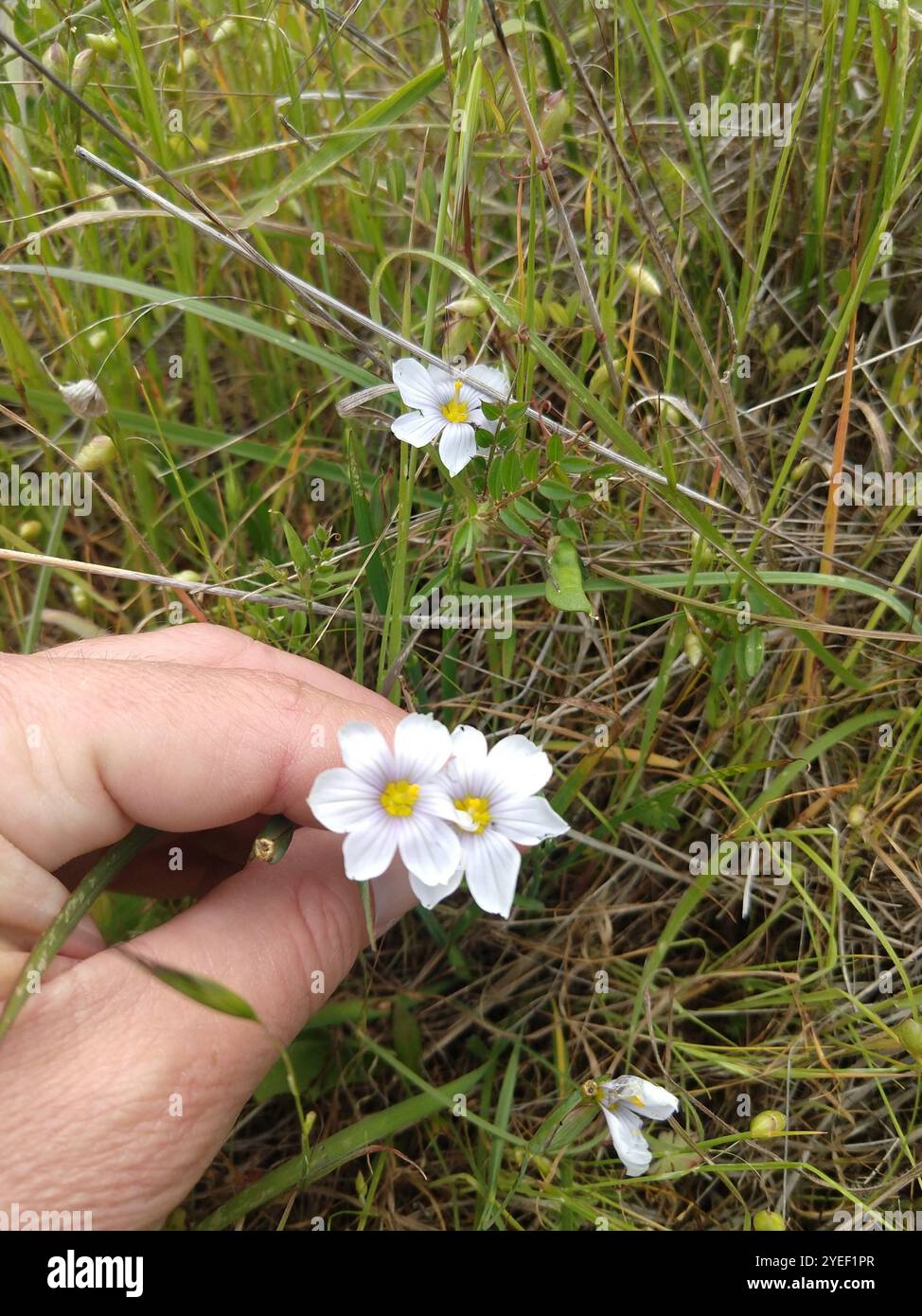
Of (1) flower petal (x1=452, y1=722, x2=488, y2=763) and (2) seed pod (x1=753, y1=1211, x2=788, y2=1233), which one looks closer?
(1) flower petal (x1=452, y1=722, x2=488, y2=763)

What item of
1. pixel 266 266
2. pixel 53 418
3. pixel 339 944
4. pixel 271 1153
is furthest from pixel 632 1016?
pixel 53 418

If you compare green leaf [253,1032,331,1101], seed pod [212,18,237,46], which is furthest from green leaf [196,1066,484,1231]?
seed pod [212,18,237,46]

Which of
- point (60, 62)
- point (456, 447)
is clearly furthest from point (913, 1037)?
point (60, 62)

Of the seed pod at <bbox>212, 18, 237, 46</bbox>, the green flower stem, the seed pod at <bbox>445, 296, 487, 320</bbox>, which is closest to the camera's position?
the green flower stem

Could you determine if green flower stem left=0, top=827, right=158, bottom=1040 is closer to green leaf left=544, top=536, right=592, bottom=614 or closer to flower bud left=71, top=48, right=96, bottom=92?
green leaf left=544, top=536, right=592, bottom=614

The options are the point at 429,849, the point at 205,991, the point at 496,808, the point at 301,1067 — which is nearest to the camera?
the point at 205,991

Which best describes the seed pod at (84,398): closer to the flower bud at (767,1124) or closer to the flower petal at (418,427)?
the flower petal at (418,427)

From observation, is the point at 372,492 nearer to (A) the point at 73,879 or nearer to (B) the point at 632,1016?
(A) the point at 73,879

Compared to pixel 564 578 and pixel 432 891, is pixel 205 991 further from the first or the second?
pixel 564 578
